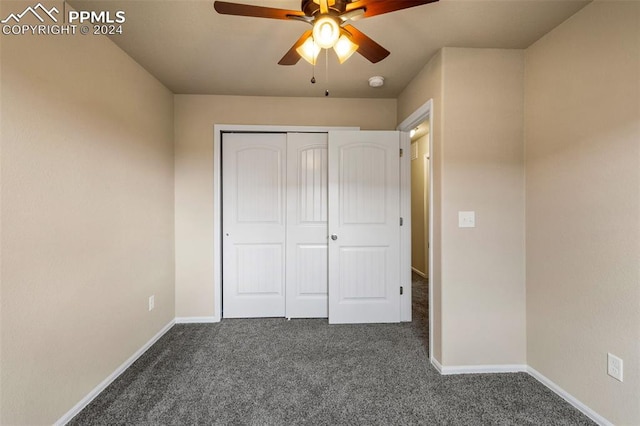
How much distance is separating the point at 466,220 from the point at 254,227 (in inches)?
80.2

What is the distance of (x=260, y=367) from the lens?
6.63ft

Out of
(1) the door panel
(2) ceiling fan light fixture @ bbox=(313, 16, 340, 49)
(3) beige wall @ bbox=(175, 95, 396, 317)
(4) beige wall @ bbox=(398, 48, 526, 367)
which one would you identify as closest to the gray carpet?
(4) beige wall @ bbox=(398, 48, 526, 367)

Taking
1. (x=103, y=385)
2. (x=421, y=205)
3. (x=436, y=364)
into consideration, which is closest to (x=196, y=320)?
(x=103, y=385)

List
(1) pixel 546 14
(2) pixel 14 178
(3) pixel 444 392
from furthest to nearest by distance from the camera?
(3) pixel 444 392 < (1) pixel 546 14 < (2) pixel 14 178

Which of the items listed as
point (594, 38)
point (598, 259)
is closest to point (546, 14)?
point (594, 38)

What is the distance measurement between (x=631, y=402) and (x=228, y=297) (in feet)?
9.95

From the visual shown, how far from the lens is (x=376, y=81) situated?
8.10 ft

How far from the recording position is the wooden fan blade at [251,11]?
3.92 ft

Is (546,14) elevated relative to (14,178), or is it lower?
elevated

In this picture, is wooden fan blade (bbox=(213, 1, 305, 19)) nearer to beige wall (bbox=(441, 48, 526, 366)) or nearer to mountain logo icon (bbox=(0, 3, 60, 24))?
mountain logo icon (bbox=(0, 3, 60, 24))

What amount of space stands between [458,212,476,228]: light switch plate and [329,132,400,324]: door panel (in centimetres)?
84

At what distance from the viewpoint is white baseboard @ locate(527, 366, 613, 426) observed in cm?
150

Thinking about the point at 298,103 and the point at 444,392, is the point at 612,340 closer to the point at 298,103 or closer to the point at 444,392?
the point at 444,392

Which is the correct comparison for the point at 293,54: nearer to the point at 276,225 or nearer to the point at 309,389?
the point at 276,225
